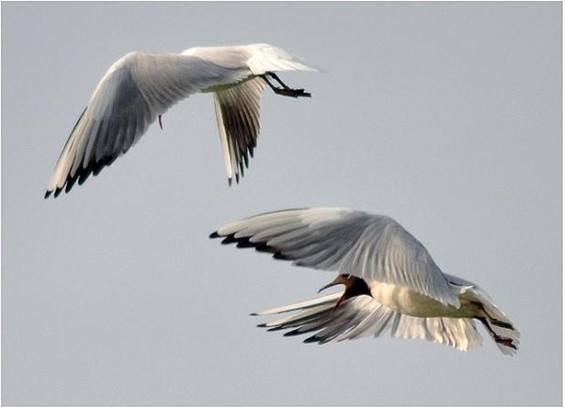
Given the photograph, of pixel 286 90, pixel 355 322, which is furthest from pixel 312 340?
pixel 286 90

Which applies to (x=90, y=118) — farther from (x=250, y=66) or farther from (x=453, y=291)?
(x=453, y=291)

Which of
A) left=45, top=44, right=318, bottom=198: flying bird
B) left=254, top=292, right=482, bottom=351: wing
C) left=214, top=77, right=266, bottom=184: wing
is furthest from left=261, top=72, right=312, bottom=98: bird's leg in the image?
left=254, top=292, right=482, bottom=351: wing

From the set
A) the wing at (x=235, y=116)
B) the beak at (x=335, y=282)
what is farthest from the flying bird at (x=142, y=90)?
the beak at (x=335, y=282)

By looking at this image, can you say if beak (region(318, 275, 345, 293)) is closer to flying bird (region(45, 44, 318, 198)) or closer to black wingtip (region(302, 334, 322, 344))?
black wingtip (region(302, 334, 322, 344))

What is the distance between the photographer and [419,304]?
9.67m

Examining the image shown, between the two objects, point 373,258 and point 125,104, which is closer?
point 373,258

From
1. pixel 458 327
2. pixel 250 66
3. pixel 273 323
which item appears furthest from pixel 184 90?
pixel 458 327

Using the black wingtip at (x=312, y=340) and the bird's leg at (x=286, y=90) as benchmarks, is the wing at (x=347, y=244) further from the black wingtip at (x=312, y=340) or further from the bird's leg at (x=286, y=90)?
the bird's leg at (x=286, y=90)

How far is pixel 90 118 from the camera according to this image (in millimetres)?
10422

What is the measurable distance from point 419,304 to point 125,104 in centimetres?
234

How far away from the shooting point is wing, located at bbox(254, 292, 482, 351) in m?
10.8

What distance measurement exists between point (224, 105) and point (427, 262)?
3.94 meters

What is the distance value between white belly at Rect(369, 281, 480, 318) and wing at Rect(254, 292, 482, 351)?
38.5 inches

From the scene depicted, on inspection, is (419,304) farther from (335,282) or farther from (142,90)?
(142,90)
